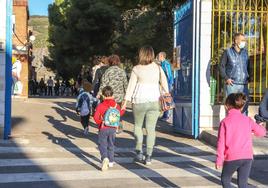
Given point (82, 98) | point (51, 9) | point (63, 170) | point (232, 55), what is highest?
point (51, 9)

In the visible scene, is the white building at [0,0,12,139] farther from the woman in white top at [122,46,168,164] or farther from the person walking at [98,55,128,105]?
the woman in white top at [122,46,168,164]

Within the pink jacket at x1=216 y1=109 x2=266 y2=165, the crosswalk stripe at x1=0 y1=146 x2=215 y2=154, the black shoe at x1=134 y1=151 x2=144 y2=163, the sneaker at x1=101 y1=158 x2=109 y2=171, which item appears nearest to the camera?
the pink jacket at x1=216 y1=109 x2=266 y2=165

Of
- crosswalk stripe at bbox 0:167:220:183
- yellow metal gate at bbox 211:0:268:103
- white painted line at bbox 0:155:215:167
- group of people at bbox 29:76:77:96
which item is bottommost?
crosswalk stripe at bbox 0:167:220:183

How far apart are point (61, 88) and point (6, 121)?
4299 centimetres

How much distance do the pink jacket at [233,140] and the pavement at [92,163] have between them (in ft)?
5.30

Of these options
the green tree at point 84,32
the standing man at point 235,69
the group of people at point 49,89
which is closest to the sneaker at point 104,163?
the standing man at point 235,69

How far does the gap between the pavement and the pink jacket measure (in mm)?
1616

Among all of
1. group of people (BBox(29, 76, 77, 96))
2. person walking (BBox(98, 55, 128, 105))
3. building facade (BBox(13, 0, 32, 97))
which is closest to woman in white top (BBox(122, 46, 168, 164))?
person walking (BBox(98, 55, 128, 105))

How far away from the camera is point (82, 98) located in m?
13.2

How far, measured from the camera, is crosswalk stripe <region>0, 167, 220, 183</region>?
7.79m

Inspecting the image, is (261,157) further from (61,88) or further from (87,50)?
(61,88)

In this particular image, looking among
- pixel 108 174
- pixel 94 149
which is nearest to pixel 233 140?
pixel 108 174

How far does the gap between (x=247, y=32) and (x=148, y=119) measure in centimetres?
459

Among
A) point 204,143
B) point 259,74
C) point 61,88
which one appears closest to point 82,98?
point 204,143
